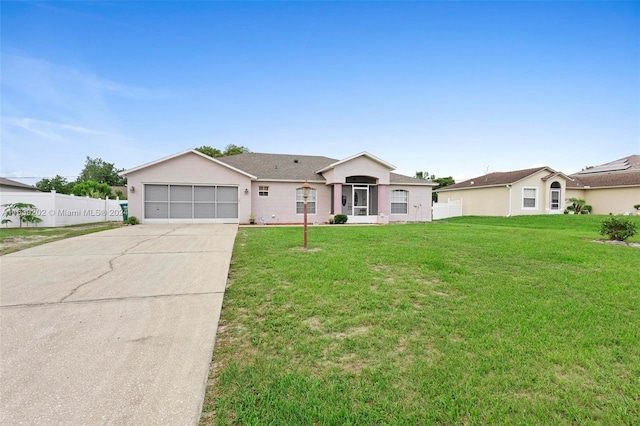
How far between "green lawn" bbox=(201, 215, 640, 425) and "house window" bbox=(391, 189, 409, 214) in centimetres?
1390

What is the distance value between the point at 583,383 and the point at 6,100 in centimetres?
2509

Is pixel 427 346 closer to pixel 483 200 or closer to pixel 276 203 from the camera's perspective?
pixel 276 203

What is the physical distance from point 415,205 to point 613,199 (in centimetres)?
1770

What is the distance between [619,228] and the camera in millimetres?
9109

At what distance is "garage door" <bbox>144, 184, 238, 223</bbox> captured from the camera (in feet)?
52.0

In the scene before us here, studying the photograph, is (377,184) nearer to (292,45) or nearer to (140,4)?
(292,45)

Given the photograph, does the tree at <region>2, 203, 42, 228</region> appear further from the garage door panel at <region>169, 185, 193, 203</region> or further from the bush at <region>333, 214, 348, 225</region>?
the bush at <region>333, 214, 348, 225</region>

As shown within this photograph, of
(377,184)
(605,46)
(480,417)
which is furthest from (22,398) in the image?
(605,46)

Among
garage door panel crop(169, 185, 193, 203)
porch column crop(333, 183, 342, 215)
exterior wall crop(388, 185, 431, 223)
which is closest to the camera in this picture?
garage door panel crop(169, 185, 193, 203)

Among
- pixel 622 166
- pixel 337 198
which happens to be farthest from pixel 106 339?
pixel 622 166

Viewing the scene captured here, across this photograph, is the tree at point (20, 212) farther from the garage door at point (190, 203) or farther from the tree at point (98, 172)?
the tree at point (98, 172)

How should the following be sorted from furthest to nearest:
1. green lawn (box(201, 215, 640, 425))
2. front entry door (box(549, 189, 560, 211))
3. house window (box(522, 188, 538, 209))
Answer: front entry door (box(549, 189, 560, 211)) < house window (box(522, 188, 538, 209)) < green lawn (box(201, 215, 640, 425))

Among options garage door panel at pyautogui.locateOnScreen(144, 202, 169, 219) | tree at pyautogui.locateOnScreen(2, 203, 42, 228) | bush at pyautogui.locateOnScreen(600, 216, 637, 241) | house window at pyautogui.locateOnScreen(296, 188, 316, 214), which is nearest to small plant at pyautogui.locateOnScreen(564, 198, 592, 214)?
bush at pyautogui.locateOnScreen(600, 216, 637, 241)

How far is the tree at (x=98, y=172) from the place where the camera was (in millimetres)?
52188
